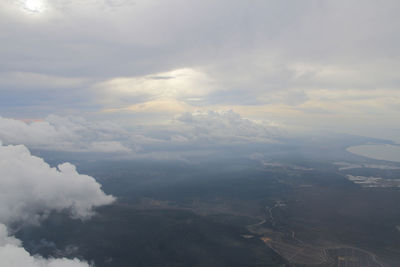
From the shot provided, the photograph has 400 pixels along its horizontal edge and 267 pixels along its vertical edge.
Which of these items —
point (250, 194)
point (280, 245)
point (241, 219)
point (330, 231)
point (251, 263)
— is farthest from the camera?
point (250, 194)

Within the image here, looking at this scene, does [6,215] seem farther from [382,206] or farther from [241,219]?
[382,206]

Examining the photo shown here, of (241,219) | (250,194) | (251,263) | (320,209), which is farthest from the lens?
(250,194)

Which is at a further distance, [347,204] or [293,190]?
→ [293,190]

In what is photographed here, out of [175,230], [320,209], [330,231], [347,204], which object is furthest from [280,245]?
[347,204]

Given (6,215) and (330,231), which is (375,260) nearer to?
(330,231)

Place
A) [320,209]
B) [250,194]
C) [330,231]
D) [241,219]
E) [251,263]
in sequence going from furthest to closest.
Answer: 1. [250,194]
2. [320,209]
3. [241,219]
4. [330,231]
5. [251,263]

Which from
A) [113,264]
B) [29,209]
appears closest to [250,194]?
[113,264]

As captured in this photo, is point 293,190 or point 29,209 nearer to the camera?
point 29,209

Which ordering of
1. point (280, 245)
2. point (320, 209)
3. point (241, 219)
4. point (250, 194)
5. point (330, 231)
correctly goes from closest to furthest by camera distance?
point (280, 245) < point (330, 231) < point (241, 219) < point (320, 209) < point (250, 194)

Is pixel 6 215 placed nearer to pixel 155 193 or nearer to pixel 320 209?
pixel 155 193
